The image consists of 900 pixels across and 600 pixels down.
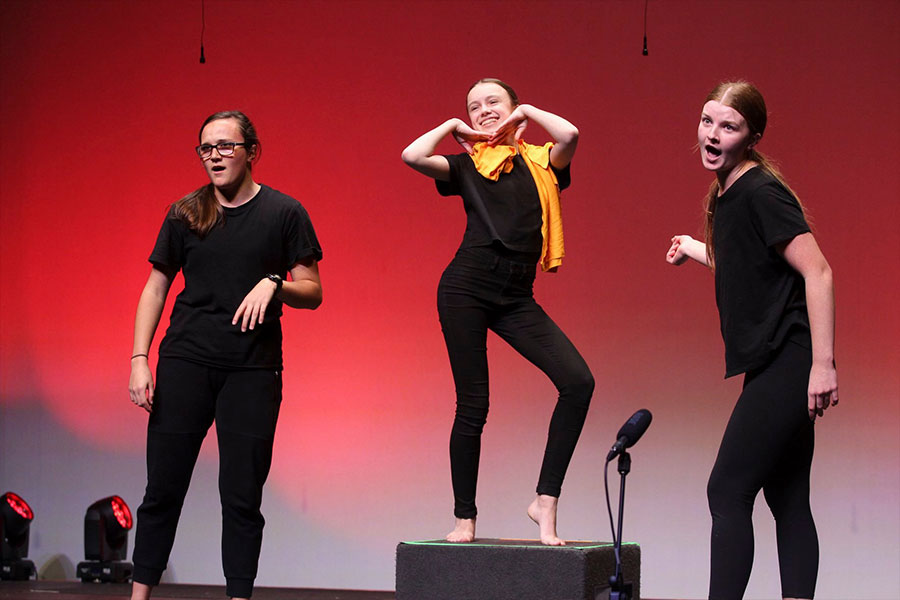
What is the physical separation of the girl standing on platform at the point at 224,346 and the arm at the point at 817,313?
1299 millimetres

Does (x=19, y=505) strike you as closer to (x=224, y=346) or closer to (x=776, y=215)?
(x=224, y=346)

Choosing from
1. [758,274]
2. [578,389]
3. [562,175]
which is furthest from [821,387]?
[562,175]

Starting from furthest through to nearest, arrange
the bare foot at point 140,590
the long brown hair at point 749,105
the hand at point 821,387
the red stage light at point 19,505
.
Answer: the red stage light at point 19,505
the bare foot at point 140,590
the long brown hair at point 749,105
the hand at point 821,387

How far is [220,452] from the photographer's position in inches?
110

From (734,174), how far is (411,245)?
2.80m

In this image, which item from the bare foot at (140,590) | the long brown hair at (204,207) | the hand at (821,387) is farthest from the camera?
the long brown hair at (204,207)

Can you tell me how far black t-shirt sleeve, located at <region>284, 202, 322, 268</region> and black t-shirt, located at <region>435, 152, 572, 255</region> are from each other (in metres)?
0.44

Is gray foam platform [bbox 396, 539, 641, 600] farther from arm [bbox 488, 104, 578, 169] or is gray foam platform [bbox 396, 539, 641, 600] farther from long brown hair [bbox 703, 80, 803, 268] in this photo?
arm [bbox 488, 104, 578, 169]

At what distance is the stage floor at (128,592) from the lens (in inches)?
172

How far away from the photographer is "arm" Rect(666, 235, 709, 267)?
2.67m

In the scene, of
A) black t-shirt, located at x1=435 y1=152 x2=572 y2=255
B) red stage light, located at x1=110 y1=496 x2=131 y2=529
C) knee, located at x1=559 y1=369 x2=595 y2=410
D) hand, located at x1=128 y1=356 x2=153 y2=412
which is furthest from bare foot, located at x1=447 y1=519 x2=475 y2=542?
Answer: red stage light, located at x1=110 y1=496 x2=131 y2=529

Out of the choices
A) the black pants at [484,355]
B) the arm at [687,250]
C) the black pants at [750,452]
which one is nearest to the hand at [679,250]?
the arm at [687,250]

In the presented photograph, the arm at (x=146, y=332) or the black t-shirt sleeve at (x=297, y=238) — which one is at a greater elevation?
the black t-shirt sleeve at (x=297, y=238)

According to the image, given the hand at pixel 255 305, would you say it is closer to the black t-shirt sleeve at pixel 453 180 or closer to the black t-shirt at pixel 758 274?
the black t-shirt sleeve at pixel 453 180
